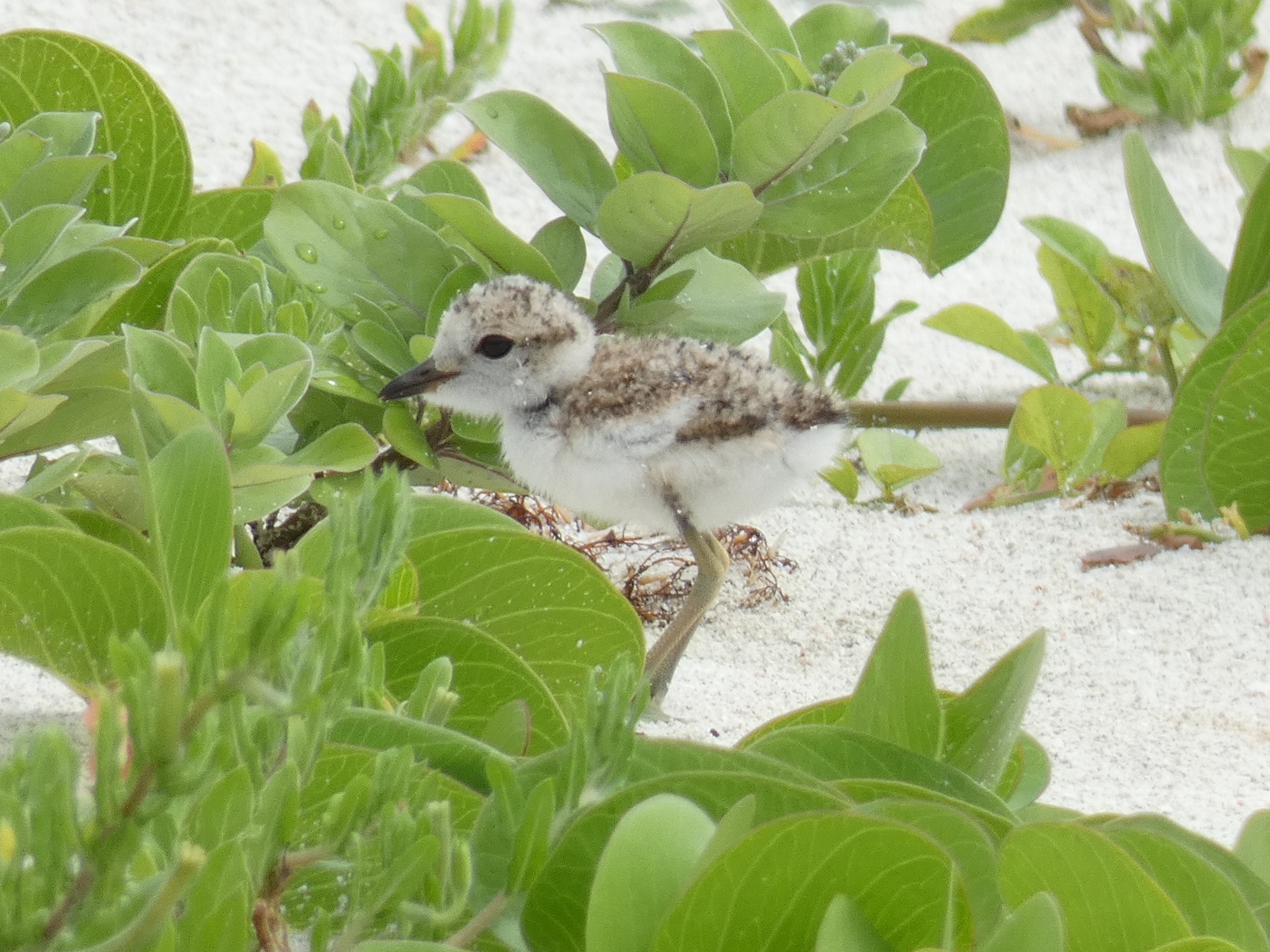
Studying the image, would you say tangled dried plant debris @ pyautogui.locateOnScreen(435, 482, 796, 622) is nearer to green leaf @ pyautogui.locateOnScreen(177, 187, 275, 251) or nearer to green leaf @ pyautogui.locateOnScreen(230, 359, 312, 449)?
green leaf @ pyautogui.locateOnScreen(177, 187, 275, 251)

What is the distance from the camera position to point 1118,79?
420cm

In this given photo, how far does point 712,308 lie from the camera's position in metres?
1.70

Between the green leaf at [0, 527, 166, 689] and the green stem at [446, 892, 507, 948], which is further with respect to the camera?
the green leaf at [0, 527, 166, 689]

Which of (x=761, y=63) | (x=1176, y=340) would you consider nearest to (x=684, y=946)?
(x=761, y=63)

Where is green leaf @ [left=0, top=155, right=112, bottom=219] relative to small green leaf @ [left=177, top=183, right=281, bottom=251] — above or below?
above

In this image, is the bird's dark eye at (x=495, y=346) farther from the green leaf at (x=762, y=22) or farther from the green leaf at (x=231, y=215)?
the green leaf at (x=762, y=22)

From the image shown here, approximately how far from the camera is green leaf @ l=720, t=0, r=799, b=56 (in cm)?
179

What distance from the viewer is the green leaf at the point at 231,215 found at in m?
1.83

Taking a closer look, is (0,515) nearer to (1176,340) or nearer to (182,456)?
(182,456)

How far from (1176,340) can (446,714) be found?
2.47m

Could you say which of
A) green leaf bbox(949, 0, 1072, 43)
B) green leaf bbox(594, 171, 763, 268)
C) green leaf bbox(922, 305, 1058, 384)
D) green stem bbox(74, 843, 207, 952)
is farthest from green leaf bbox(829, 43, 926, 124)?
green leaf bbox(949, 0, 1072, 43)

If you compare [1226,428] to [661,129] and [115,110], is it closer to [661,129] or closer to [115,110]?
[661,129]

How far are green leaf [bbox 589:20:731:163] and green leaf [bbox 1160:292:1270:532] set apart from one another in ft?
2.83

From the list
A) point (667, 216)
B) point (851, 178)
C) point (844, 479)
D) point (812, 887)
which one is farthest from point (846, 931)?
point (844, 479)
